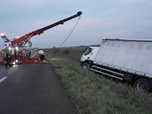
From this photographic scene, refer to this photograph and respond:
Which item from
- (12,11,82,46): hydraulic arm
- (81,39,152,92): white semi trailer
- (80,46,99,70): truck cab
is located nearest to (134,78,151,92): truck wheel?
(81,39,152,92): white semi trailer

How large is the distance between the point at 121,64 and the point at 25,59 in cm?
1345

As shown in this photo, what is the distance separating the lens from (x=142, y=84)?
1497 centimetres

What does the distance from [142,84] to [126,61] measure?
2.10 m

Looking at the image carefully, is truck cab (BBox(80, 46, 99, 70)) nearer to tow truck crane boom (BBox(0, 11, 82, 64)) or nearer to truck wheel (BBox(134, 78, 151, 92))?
tow truck crane boom (BBox(0, 11, 82, 64))

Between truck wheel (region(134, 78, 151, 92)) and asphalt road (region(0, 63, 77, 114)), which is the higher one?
truck wheel (region(134, 78, 151, 92))

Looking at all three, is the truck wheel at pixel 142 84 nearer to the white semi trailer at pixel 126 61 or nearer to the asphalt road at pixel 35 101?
the white semi trailer at pixel 126 61

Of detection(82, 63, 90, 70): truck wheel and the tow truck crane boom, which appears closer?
detection(82, 63, 90, 70): truck wheel

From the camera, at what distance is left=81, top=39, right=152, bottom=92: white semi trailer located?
14867 millimetres

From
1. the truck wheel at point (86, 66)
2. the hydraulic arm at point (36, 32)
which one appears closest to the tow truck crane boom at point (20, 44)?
the hydraulic arm at point (36, 32)

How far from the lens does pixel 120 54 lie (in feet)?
56.9

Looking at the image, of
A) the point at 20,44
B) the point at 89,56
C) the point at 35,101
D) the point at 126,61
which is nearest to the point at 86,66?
the point at 89,56

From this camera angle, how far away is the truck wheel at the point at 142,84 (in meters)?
14.6

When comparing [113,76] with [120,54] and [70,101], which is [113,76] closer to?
[120,54]

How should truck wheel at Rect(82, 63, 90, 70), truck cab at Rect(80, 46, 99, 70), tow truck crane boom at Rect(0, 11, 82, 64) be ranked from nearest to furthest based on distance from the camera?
truck cab at Rect(80, 46, 99, 70) → truck wheel at Rect(82, 63, 90, 70) → tow truck crane boom at Rect(0, 11, 82, 64)
